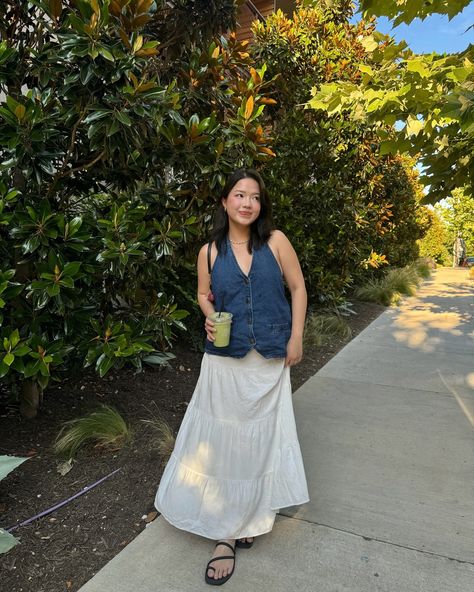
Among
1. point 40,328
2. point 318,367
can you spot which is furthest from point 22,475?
point 318,367

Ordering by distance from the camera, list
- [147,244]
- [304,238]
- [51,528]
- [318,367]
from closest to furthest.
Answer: [51,528], [147,244], [318,367], [304,238]

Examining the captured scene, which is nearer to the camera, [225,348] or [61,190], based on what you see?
[225,348]

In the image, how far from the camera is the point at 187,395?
4414 millimetres

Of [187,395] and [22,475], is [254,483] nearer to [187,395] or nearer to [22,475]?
[22,475]

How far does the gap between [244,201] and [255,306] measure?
50 centimetres

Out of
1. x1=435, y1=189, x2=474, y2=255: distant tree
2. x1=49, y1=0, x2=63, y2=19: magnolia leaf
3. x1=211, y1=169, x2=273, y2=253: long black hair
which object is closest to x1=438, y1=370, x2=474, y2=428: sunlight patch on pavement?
x1=211, y1=169, x2=273, y2=253: long black hair

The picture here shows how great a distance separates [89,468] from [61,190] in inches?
71.1

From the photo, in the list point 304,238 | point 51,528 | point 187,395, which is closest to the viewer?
point 51,528

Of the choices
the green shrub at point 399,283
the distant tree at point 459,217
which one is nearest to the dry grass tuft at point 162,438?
the green shrub at point 399,283

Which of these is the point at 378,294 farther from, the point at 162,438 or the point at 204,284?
the point at 204,284

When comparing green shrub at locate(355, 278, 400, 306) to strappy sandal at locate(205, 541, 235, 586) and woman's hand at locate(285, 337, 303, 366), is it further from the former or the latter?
strappy sandal at locate(205, 541, 235, 586)

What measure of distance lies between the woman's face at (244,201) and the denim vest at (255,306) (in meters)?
0.16

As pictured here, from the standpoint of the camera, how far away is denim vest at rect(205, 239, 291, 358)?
2277 mm

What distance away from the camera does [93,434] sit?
129 inches
